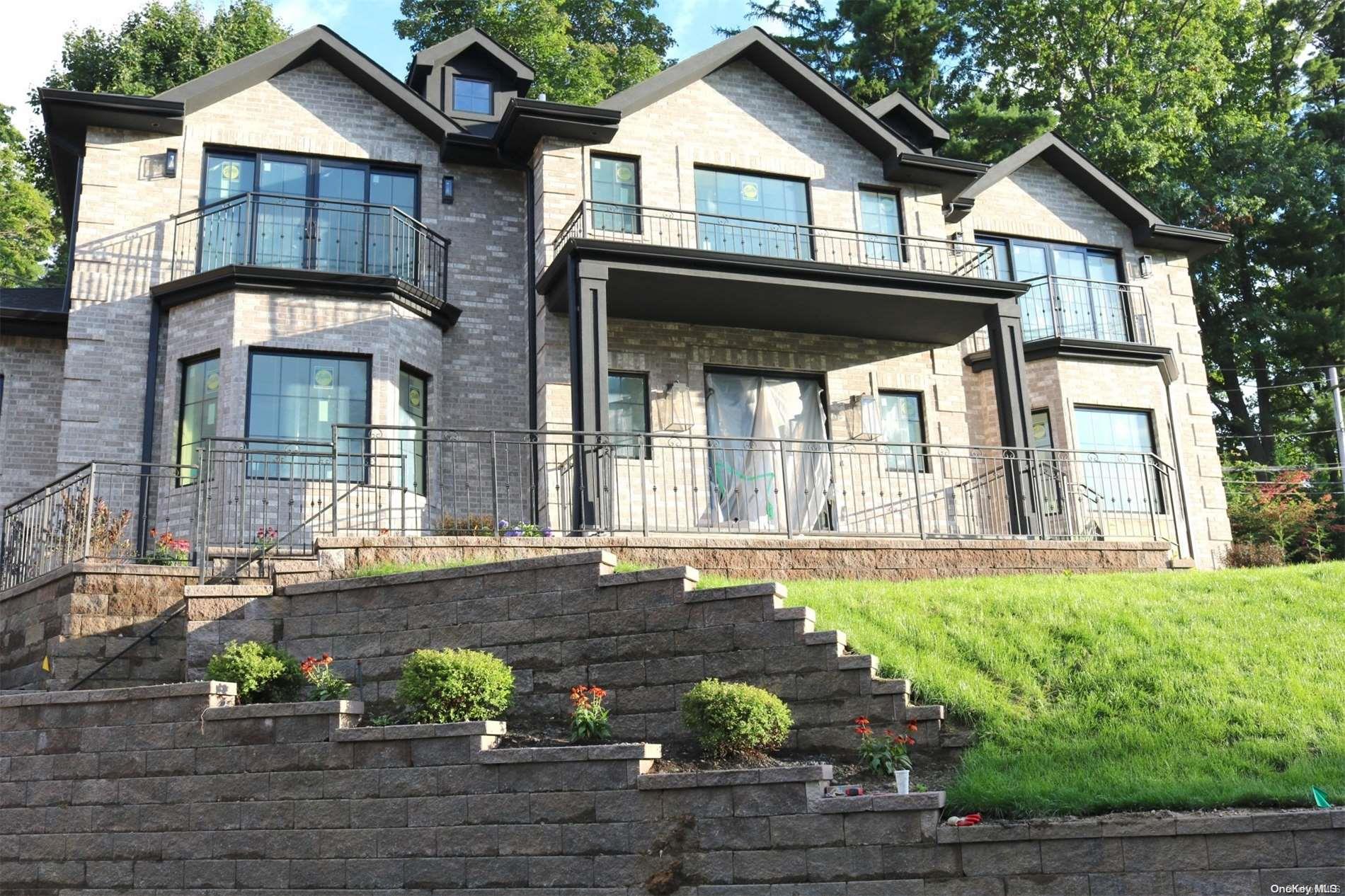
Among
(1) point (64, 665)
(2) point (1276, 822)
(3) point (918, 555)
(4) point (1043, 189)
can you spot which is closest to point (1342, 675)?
(2) point (1276, 822)

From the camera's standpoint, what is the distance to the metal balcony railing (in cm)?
1922

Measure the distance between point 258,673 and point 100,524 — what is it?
374 cm

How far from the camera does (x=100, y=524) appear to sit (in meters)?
12.0

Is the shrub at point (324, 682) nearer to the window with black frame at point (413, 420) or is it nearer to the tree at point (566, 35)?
the window with black frame at point (413, 420)

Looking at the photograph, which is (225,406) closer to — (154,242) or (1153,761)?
(154,242)

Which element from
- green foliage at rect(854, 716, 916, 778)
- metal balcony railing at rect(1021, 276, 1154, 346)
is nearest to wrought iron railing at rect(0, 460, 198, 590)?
green foliage at rect(854, 716, 916, 778)

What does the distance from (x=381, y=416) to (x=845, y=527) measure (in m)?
5.87

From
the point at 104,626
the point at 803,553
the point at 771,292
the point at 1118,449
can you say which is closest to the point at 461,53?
the point at 771,292

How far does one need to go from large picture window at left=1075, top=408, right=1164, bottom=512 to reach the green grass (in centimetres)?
545

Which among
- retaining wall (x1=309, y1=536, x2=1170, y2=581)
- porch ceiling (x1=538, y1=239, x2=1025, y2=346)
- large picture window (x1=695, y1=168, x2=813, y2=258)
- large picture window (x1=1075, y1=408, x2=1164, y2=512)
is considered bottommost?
retaining wall (x1=309, y1=536, x2=1170, y2=581)

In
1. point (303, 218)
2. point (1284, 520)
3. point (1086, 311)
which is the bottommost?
point (1284, 520)

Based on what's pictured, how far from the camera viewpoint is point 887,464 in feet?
54.3

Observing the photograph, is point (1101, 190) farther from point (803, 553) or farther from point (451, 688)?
point (451, 688)

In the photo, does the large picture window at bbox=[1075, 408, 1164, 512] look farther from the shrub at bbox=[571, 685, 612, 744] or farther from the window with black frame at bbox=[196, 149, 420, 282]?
the shrub at bbox=[571, 685, 612, 744]
